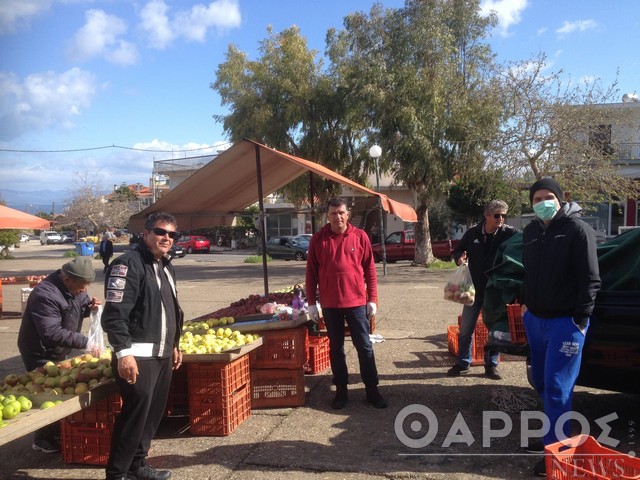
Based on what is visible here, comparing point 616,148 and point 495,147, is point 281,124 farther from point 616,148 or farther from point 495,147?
point 616,148

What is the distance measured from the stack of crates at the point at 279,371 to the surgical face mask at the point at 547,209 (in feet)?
8.52

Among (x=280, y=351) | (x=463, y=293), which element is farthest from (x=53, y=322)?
(x=463, y=293)

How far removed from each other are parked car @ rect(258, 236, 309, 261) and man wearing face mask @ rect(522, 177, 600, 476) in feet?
84.5

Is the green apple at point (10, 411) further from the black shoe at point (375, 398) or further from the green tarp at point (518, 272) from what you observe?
the green tarp at point (518, 272)

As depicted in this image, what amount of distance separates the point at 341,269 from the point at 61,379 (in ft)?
8.44

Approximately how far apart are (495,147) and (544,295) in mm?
14177

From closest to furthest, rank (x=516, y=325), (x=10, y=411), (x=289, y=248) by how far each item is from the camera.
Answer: (x=10, y=411) < (x=516, y=325) < (x=289, y=248)

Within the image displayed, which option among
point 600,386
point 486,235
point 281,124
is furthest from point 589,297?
point 281,124

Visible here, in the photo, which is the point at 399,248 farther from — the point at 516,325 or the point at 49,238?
the point at 49,238

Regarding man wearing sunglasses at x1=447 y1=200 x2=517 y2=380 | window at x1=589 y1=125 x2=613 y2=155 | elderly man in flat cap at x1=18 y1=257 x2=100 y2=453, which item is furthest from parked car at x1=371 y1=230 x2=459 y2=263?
elderly man in flat cap at x1=18 y1=257 x2=100 y2=453

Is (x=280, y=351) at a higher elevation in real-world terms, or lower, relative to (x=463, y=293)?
lower

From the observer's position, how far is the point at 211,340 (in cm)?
518

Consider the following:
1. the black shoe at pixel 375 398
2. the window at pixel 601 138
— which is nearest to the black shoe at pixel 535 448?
the black shoe at pixel 375 398

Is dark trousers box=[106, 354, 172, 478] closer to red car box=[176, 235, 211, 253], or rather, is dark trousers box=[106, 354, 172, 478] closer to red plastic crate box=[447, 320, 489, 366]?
red plastic crate box=[447, 320, 489, 366]
